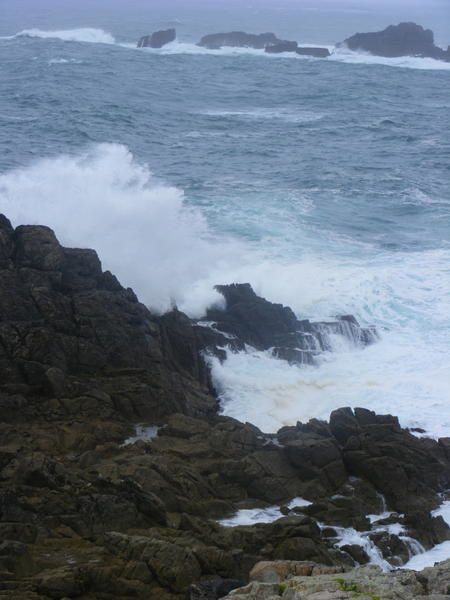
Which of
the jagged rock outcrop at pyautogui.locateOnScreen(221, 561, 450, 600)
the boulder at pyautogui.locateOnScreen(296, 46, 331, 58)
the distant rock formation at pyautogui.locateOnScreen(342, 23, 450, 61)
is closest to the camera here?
the jagged rock outcrop at pyautogui.locateOnScreen(221, 561, 450, 600)

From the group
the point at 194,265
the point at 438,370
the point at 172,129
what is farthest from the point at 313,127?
the point at 438,370

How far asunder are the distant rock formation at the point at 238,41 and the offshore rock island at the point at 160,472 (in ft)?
221

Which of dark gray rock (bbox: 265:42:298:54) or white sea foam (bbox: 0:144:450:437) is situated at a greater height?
dark gray rock (bbox: 265:42:298:54)

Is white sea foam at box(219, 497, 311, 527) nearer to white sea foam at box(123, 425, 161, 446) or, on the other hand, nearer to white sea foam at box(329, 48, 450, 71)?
white sea foam at box(123, 425, 161, 446)

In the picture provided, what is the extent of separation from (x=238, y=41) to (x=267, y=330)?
221 ft

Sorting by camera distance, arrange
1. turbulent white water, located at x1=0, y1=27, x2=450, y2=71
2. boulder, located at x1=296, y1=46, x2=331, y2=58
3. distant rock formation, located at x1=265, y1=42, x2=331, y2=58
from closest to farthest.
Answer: turbulent white water, located at x1=0, y1=27, x2=450, y2=71 → boulder, located at x1=296, y1=46, x2=331, y2=58 → distant rock formation, located at x1=265, y1=42, x2=331, y2=58

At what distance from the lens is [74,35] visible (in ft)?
314

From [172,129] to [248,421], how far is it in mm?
30668

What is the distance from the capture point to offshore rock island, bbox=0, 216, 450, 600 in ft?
53.1

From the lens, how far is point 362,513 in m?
20.5

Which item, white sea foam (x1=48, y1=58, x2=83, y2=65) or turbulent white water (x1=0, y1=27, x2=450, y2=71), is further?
turbulent white water (x1=0, y1=27, x2=450, y2=71)

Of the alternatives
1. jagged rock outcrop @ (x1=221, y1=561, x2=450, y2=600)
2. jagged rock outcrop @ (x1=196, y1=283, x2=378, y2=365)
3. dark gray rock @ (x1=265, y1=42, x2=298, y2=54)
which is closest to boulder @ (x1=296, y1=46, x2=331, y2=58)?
dark gray rock @ (x1=265, y1=42, x2=298, y2=54)

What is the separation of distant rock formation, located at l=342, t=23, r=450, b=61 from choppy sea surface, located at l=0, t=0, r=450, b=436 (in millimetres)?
13625

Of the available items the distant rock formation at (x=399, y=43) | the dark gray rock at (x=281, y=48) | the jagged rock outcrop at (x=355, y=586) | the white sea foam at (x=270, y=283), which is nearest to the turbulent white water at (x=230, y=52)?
the dark gray rock at (x=281, y=48)
